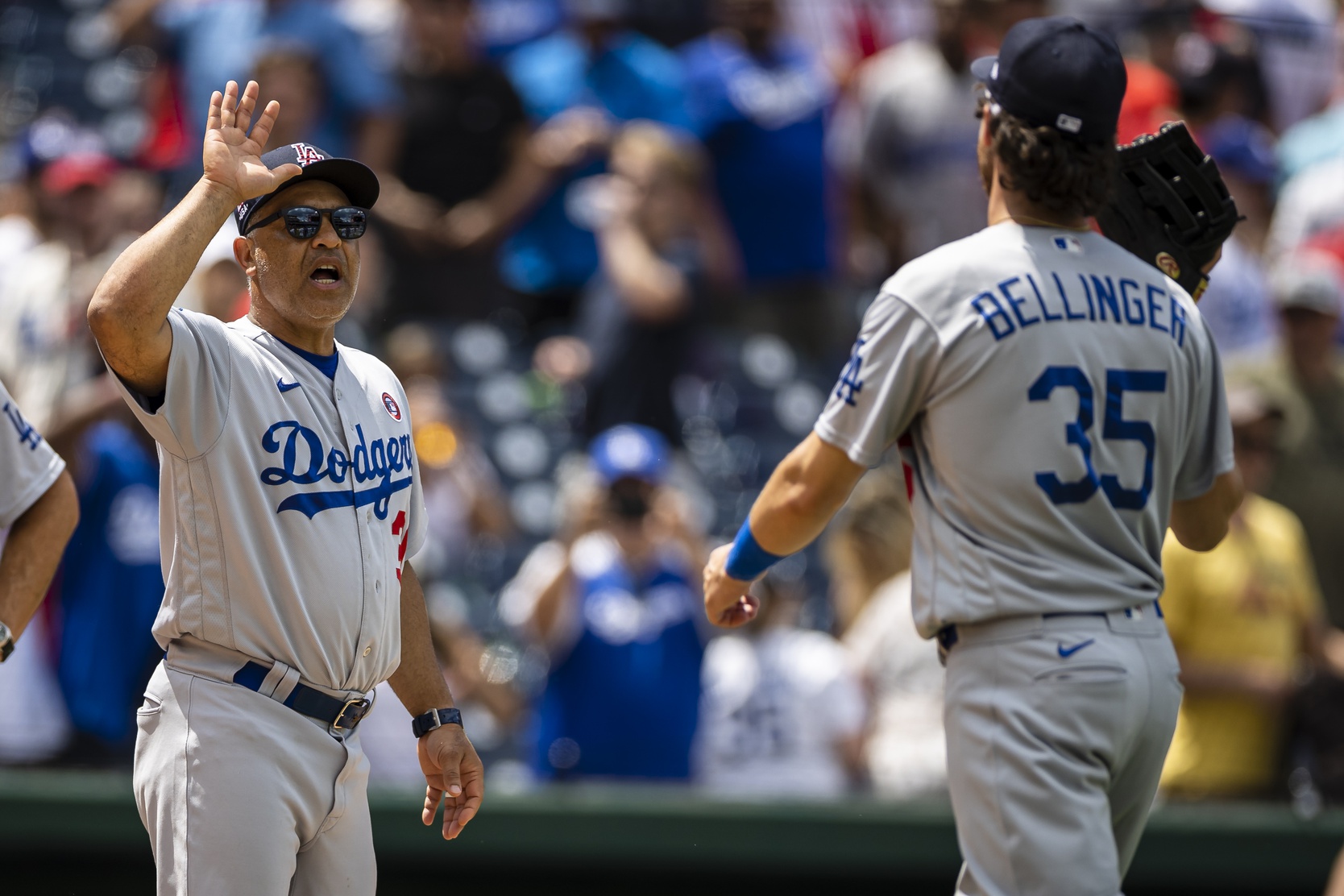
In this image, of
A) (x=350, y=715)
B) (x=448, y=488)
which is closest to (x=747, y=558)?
(x=350, y=715)

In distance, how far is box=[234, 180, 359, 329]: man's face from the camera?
10.9 feet

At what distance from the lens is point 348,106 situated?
8.23m

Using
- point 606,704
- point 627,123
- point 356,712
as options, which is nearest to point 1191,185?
point 356,712

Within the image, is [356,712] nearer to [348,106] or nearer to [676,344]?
[676,344]

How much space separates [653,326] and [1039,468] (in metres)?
4.53

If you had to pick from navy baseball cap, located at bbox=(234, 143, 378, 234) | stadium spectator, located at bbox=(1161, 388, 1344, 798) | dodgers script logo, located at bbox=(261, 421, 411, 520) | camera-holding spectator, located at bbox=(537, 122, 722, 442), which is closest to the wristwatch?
dodgers script logo, located at bbox=(261, 421, 411, 520)

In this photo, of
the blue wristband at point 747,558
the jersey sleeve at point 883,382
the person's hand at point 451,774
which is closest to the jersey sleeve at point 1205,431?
the jersey sleeve at point 883,382

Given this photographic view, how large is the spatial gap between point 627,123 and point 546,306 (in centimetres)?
101

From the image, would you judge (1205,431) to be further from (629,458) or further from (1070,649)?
(629,458)

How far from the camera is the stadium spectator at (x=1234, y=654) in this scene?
6047 mm

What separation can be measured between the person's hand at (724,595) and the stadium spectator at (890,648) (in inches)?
89.2

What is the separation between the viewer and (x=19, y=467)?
12.2ft

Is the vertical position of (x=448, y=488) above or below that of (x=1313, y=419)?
below

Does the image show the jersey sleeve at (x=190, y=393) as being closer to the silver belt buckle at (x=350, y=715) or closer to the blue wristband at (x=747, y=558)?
the silver belt buckle at (x=350, y=715)
